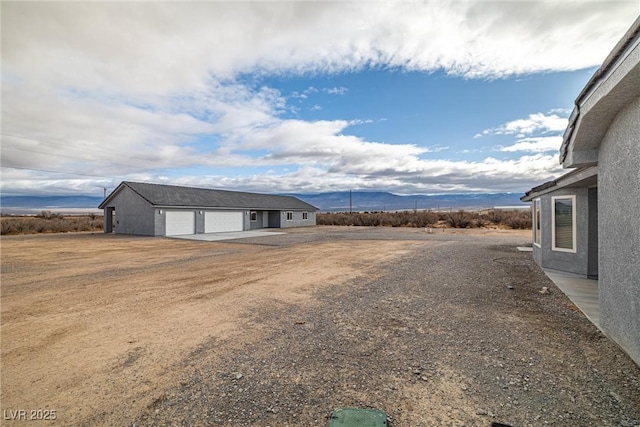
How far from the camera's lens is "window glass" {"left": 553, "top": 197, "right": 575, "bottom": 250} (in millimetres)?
8180

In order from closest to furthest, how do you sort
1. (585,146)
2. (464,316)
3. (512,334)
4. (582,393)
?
(582,393) < (512,334) < (585,146) < (464,316)

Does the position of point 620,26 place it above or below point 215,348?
above

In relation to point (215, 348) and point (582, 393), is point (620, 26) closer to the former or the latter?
point (582, 393)

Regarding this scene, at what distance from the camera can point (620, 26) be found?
17.4ft

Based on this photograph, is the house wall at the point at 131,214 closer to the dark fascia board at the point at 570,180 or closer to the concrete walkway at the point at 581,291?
the dark fascia board at the point at 570,180

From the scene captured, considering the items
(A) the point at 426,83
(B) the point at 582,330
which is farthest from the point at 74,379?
(A) the point at 426,83

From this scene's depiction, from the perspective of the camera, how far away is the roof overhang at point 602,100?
2752 millimetres

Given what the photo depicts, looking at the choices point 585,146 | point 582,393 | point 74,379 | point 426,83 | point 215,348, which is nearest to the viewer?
point 582,393

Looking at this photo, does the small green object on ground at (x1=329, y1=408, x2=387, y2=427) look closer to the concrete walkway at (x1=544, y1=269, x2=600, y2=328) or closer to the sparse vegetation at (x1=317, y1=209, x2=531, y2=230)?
the concrete walkway at (x1=544, y1=269, x2=600, y2=328)

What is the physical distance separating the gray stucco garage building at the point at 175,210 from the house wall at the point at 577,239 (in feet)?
70.2

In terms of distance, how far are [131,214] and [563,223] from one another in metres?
25.4

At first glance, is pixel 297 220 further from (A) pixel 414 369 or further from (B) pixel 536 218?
(A) pixel 414 369

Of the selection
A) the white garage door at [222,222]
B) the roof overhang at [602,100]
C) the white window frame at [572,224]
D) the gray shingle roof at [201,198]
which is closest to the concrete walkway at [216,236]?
the white garage door at [222,222]

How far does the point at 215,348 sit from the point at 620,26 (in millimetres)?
8580
